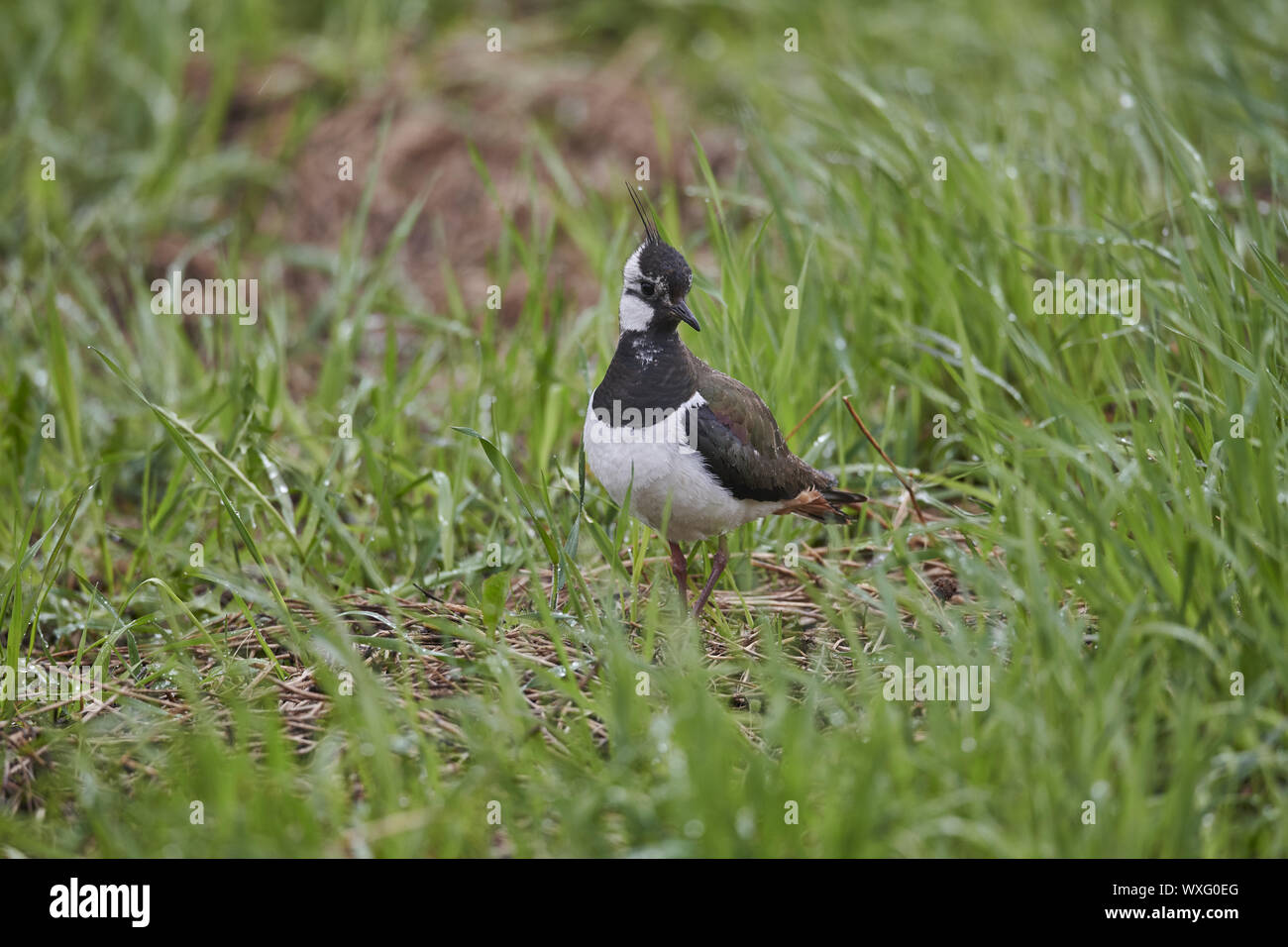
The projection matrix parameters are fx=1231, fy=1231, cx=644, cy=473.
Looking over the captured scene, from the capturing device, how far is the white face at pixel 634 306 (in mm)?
3498

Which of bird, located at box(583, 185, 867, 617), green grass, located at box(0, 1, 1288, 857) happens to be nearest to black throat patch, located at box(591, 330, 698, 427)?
bird, located at box(583, 185, 867, 617)

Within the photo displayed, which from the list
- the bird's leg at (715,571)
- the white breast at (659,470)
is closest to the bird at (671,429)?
the white breast at (659,470)

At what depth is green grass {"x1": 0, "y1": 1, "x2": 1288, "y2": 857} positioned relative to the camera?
2656mm

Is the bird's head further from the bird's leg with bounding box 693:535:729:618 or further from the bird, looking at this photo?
the bird's leg with bounding box 693:535:729:618

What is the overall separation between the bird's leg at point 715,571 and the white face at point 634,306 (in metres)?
0.72

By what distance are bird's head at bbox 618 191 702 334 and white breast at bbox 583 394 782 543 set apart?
24 centimetres

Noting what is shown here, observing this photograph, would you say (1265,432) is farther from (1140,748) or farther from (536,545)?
(536,545)

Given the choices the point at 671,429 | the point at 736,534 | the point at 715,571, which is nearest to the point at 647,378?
the point at 671,429

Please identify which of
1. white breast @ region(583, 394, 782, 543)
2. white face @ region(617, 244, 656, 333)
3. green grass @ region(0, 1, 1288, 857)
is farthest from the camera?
white face @ region(617, 244, 656, 333)

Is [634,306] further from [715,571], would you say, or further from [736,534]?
[736,534]

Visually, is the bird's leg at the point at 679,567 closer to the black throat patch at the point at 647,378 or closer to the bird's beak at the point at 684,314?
the black throat patch at the point at 647,378

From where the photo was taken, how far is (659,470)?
337 cm

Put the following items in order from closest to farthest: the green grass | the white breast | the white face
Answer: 1. the green grass
2. the white breast
3. the white face

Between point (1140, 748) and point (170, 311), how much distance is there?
4.37 meters
